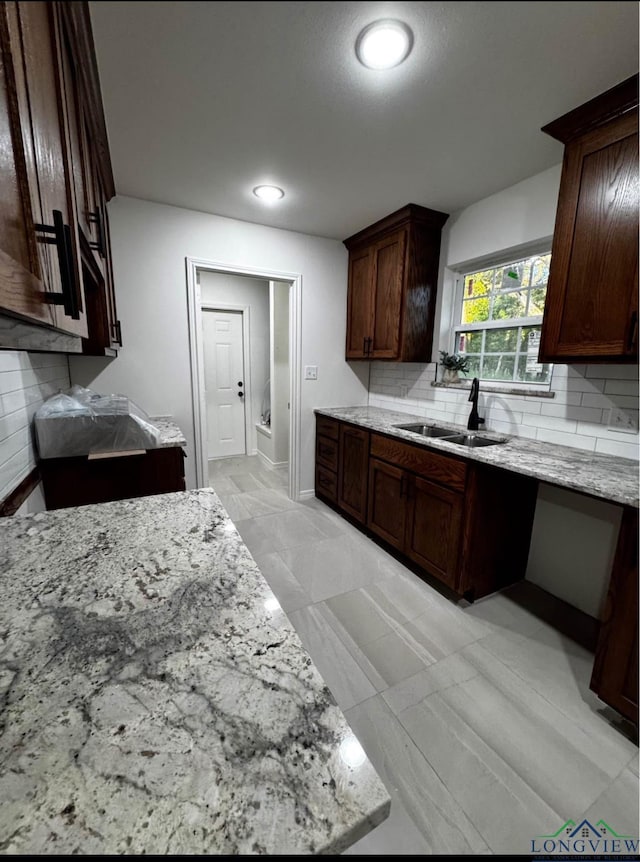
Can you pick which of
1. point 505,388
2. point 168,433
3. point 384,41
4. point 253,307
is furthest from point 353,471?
point 253,307

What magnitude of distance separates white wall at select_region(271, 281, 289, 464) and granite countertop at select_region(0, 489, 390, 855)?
3239mm

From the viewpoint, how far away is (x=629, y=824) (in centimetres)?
102

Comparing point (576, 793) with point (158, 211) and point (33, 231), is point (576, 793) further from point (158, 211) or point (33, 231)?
point (158, 211)

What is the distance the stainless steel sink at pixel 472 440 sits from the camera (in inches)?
80.5

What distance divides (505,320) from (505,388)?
0.44 meters

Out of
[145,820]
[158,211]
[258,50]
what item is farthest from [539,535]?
[158,211]

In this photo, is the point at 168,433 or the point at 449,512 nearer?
the point at 449,512

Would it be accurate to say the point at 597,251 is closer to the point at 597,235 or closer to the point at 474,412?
the point at 597,235

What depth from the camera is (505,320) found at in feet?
7.36

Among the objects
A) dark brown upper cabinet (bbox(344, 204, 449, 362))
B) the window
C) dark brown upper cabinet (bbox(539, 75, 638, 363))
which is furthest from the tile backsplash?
dark brown upper cabinet (bbox(344, 204, 449, 362))

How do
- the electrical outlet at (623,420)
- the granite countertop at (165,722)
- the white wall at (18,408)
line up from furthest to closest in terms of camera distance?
the electrical outlet at (623,420), the white wall at (18,408), the granite countertop at (165,722)

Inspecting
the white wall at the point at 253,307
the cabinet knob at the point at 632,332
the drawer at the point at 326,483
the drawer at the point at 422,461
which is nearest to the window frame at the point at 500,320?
the cabinet knob at the point at 632,332

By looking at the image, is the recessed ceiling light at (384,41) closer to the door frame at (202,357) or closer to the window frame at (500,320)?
the window frame at (500,320)

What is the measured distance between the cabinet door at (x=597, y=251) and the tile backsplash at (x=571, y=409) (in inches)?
12.7
